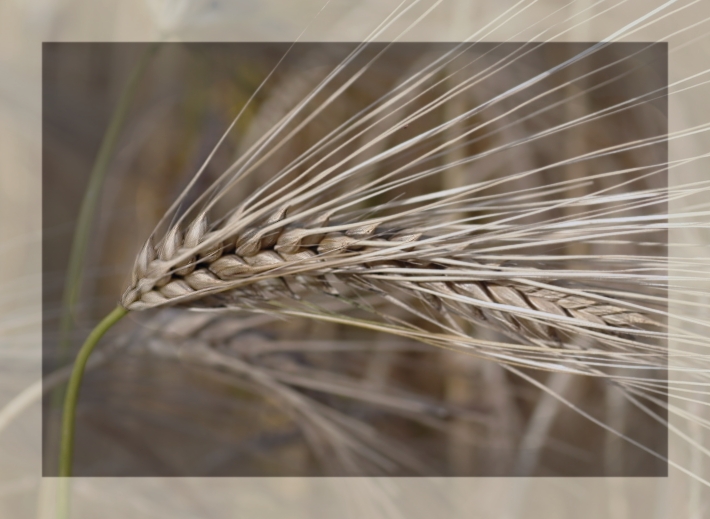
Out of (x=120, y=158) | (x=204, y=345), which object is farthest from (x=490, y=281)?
(x=120, y=158)

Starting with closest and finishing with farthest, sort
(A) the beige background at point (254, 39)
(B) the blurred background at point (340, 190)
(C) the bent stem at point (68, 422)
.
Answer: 1. (C) the bent stem at point (68, 422)
2. (A) the beige background at point (254, 39)
3. (B) the blurred background at point (340, 190)

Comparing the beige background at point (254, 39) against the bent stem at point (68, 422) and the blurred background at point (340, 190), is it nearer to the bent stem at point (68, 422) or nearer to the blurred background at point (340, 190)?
the blurred background at point (340, 190)

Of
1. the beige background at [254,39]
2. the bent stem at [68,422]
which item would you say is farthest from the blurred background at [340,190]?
the bent stem at [68,422]

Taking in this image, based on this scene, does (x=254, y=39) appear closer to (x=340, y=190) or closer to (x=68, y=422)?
(x=340, y=190)

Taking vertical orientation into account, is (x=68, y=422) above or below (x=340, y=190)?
below

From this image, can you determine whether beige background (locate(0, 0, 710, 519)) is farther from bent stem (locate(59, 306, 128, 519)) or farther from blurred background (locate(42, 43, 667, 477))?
bent stem (locate(59, 306, 128, 519))

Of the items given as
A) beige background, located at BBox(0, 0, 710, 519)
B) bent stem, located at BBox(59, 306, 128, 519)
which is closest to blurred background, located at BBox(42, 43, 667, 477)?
beige background, located at BBox(0, 0, 710, 519)

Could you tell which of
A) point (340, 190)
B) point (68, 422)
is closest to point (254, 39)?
point (340, 190)

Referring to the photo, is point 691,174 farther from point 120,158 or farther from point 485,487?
point 120,158
